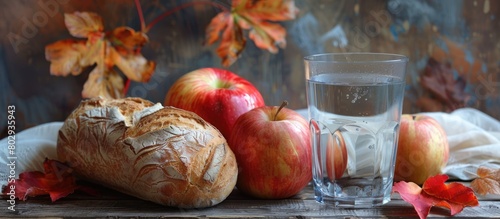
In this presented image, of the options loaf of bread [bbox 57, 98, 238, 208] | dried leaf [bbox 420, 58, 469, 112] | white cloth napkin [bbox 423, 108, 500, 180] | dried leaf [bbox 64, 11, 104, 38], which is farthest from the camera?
dried leaf [bbox 420, 58, 469, 112]

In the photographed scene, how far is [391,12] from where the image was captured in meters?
1.25

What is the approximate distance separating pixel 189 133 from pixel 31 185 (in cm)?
27

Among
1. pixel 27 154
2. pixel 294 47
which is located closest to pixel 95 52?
pixel 27 154

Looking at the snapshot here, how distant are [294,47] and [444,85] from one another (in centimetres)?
34

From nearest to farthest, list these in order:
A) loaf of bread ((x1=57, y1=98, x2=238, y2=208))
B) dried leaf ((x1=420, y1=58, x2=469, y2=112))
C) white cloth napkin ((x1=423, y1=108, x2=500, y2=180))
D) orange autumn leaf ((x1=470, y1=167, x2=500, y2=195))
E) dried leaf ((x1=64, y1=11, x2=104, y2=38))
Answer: loaf of bread ((x1=57, y1=98, x2=238, y2=208)) → orange autumn leaf ((x1=470, y1=167, x2=500, y2=195)) → white cloth napkin ((x1=423, y1=108, x2=500, y2=180)) → dried leaf ((x1=64, y1=11, x2=104, y2=38)) → dried leaf ((x1=420, y1=58, x2=469, y2=112))

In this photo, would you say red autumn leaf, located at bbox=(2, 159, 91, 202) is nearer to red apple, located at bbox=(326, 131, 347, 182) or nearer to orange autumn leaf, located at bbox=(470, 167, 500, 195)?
red apple, located at bbox=(326, 131, 347, 182)

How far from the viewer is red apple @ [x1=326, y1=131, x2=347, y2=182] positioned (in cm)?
87

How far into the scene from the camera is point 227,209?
2.74 ft

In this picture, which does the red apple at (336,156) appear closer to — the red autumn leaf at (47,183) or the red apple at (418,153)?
the red apple at (418,153)

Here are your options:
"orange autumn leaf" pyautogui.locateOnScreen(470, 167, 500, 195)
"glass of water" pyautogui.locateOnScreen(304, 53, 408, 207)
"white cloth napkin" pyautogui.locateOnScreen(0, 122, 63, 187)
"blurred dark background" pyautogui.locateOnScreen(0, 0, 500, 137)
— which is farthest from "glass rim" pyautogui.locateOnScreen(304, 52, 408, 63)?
"white cloth napkin" pyautogui.locateOnScreen(0, 122, 63, 187)

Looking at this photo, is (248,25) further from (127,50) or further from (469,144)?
(469,144)

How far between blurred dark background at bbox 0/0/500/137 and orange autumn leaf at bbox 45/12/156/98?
3 cm

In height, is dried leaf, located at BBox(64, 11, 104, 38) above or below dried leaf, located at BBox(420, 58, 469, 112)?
above

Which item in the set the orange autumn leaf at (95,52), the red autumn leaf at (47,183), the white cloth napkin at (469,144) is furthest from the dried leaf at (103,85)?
the white cloth napkin at (469,144)
